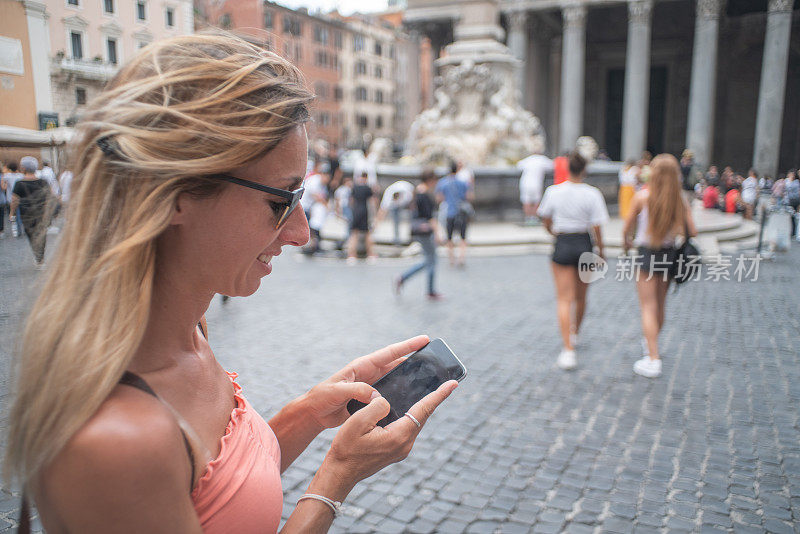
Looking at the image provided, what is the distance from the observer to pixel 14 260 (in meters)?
1.30

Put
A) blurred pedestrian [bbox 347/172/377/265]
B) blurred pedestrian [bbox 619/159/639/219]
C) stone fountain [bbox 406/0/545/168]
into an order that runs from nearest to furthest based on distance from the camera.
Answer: blurred pedestrian [bbox 347/172/377/265], blurred pedestrian [bbox 619/159/639/219], stone fountain [bbox 406/0/545/168]

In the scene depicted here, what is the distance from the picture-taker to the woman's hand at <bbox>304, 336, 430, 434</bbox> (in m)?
1.63

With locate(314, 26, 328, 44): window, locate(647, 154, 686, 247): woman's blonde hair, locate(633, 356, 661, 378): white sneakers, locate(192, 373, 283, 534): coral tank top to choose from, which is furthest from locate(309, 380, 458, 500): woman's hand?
locate(314, 26, 328, 44): window

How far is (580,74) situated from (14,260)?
33410 mm

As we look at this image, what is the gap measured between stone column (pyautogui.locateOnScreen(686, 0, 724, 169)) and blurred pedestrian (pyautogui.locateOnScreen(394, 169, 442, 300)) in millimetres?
23719

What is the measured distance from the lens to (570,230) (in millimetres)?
5828

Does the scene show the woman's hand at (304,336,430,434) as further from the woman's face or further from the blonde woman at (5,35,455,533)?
the woman's face

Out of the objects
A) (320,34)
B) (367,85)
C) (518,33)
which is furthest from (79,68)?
(367,85)

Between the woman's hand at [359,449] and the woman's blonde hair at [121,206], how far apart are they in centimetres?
49

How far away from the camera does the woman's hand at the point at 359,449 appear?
1.34m

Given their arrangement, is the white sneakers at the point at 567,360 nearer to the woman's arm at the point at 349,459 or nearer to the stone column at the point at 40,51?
the woman's arm at the point at 349,459

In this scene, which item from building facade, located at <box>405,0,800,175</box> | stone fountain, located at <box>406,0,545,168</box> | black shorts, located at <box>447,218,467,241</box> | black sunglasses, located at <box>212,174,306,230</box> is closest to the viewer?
black sunglasses, located at <box>212,174,306,230</box>

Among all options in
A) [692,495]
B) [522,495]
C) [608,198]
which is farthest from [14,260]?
[608,198]

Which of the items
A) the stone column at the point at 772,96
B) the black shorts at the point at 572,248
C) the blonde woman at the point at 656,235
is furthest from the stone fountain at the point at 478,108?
the stone column at the point at 772,96
